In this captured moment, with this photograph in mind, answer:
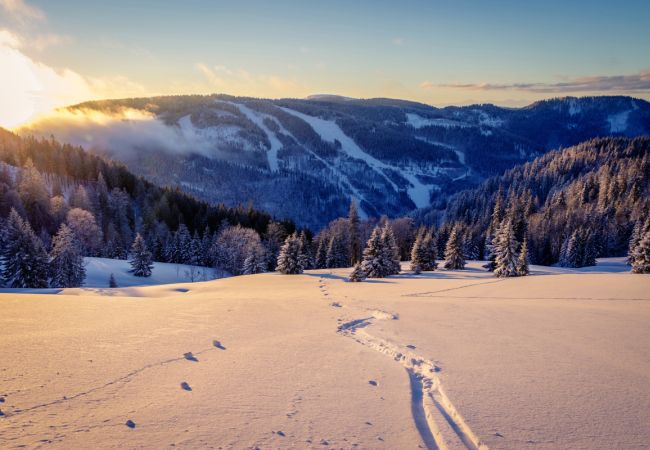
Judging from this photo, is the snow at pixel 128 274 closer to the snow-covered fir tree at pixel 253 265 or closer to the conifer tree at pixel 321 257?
→ the snow-covered fir tree at pixel 253 265

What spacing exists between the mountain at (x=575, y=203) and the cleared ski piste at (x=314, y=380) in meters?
68.3

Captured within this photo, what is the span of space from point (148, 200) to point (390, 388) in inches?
4744

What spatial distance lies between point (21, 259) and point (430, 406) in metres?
51.9

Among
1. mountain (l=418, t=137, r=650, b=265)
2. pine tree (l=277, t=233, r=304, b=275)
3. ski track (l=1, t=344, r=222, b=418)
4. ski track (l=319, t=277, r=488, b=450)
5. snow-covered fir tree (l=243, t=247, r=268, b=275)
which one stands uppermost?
mountain (l=418, t=137, r=650, b=265)

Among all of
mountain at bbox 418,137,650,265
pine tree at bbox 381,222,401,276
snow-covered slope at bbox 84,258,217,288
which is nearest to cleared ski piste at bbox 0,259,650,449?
pine tree at bbox 381,222,401,276

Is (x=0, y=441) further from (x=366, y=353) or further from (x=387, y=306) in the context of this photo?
(x=387, y=306)

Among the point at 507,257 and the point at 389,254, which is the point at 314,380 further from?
the point at 507,257

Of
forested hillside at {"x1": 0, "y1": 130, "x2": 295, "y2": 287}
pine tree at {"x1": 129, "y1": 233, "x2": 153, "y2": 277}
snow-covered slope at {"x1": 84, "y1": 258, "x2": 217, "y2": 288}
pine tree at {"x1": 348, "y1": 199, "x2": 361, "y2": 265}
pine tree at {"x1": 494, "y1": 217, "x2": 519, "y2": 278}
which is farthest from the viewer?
pine tree at {"x1": 348, "y1": 199, "x2": 361, "y2": 265}

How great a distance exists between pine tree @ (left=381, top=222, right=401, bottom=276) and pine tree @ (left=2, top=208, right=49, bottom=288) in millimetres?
42103

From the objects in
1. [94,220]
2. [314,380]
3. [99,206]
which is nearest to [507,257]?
[314,380]

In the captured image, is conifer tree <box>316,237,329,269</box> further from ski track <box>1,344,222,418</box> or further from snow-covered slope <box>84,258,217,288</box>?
ski track <box>1,344,222,418</box>

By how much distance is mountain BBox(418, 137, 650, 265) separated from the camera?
320 feet

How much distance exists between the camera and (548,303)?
1930cm

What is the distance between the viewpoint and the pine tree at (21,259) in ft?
139
